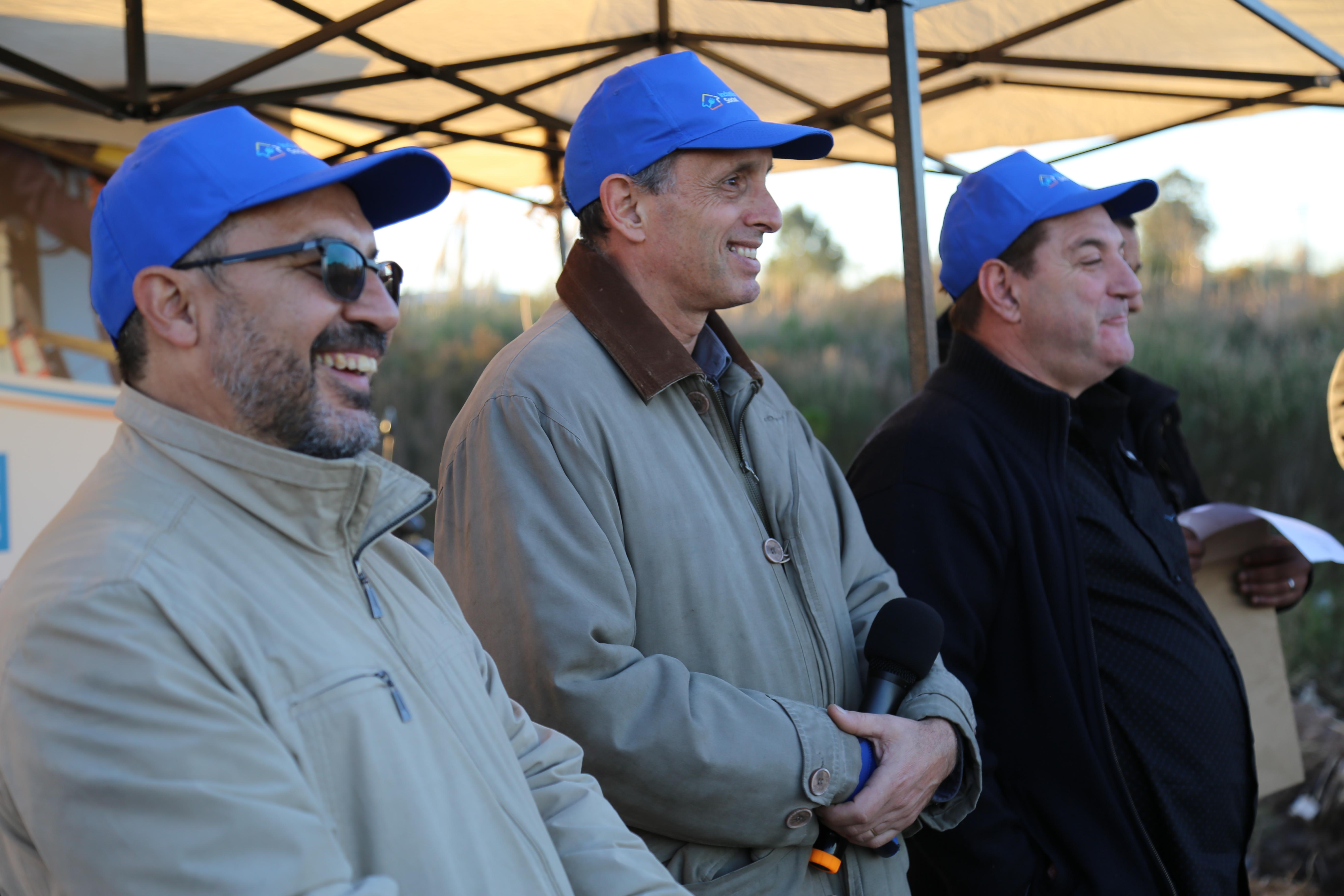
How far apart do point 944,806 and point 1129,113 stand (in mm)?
4257

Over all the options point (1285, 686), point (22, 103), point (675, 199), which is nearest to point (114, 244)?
point (675, 199)

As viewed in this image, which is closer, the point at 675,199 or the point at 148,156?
the point at 148,156

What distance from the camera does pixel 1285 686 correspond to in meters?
3.09

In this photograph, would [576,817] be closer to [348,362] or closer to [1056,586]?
[348,362]

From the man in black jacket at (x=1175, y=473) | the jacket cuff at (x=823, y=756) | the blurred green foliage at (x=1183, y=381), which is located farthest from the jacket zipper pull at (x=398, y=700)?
the blurred green foliage at (x=1183, y=381)

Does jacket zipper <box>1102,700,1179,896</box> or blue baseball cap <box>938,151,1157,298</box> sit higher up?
blue baseball cap <box>938,151,1157,298</box>

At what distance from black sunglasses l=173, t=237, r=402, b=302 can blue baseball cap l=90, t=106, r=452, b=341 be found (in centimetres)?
4

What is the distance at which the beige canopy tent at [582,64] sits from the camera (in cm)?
407

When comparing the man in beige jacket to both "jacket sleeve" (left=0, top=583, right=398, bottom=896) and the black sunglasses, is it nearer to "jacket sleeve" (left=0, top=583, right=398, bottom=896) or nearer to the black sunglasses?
the black sunglasses

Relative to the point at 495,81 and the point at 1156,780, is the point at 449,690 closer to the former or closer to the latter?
the point at 1156,780

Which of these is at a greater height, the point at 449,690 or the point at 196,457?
the point at 196,457

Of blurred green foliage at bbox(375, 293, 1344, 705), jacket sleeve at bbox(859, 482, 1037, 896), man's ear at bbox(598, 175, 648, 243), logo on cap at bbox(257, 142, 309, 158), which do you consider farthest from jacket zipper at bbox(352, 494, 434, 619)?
blurred green foliage at bbox(375, 293, 1344, 705)

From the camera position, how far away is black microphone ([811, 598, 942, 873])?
1909mm

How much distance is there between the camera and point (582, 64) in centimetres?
464
